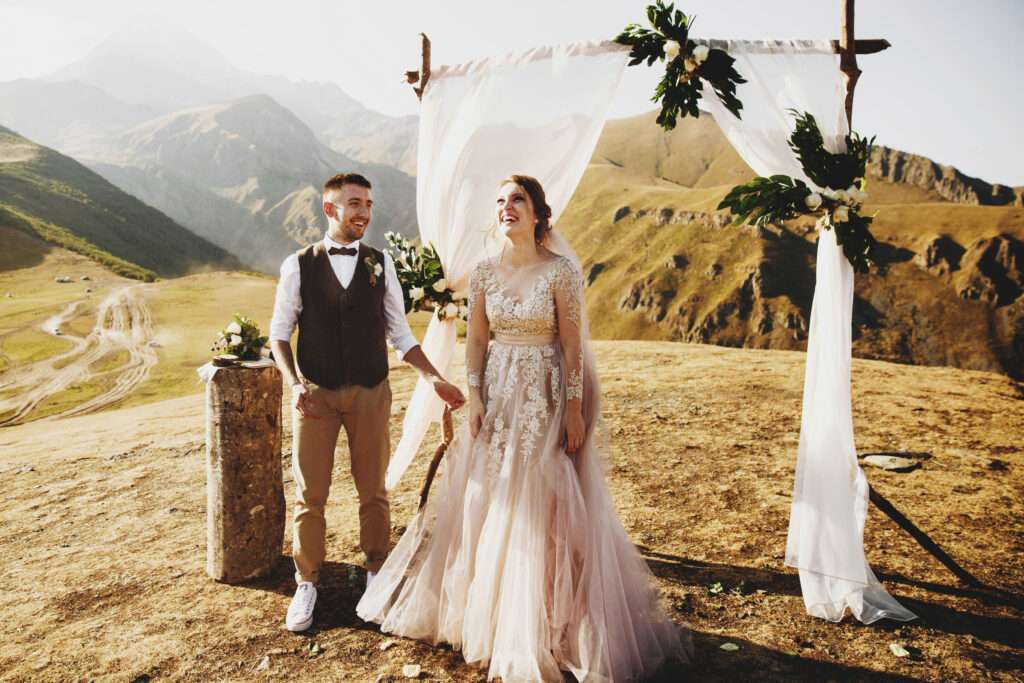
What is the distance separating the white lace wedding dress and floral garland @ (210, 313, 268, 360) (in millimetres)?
1712

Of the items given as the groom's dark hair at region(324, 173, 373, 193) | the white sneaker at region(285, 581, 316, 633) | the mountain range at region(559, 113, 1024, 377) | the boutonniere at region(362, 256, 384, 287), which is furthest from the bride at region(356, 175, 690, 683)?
the mountain range at region(559, 113, 1024, 377)

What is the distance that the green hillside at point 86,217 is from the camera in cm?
8724

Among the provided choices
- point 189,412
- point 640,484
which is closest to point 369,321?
point 640,484

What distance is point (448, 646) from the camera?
3.58 meters

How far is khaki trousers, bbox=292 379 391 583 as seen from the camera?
3.82 m

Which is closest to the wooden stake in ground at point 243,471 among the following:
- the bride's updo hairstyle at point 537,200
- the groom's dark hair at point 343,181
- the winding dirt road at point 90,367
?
the groom's dark hair at point 343,181

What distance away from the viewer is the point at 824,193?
4102mm

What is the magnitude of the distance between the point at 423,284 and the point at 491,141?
126cm

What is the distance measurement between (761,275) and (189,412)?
3553 inches

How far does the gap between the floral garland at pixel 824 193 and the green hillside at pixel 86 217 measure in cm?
9027

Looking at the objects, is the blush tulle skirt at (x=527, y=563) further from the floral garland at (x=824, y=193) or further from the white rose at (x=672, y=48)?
the white rose at (x=672, y=48)

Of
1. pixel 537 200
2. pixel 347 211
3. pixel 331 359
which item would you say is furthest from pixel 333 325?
pixel 537 200

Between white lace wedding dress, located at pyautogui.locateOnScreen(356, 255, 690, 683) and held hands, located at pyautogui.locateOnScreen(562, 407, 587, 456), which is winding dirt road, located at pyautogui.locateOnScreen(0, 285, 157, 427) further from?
held hands, located at pyautogui.locateOnScreen(562, 407, 587, 456)

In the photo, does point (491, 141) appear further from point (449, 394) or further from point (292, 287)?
point (449, 394)
